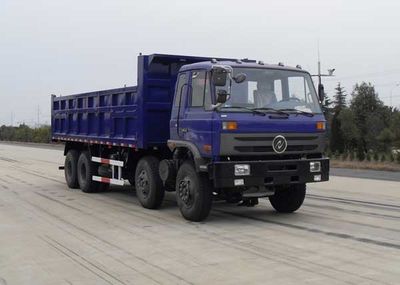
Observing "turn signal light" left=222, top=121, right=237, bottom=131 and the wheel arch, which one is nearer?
"turn signal light" left=222, top=121, right=237, bottom=131

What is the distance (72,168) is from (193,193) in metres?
7.17

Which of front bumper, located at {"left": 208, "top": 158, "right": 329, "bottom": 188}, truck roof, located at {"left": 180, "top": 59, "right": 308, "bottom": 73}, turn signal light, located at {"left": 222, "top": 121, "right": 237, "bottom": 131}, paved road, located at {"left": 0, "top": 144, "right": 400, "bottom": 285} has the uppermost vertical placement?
truck roof, located at {"left": 180, "top": 59, "right": 308, "bottom": 73}

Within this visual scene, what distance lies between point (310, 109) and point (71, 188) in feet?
27.6

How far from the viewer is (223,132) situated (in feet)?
30.2

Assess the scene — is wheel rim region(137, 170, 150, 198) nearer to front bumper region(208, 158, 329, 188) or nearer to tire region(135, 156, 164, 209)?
tire region(135, 156, 164, 209)

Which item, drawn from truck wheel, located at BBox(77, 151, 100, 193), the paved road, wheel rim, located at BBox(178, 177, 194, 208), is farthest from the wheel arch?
truck wheel, located at BBox(77, 151, 100, 193)

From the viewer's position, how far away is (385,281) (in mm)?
6023

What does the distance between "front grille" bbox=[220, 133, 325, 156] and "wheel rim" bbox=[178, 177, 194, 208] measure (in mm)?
1035

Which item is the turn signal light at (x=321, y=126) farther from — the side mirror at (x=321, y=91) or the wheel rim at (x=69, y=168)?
the wheel rim at (x=69, y=168)

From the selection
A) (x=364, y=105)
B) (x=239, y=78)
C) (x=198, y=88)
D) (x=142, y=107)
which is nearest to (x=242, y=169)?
(x=239, y=78)

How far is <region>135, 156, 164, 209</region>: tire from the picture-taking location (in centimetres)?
1138

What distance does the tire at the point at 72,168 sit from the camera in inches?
630

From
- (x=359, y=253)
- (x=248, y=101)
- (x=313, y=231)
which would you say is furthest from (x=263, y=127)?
(x=359, y=253)

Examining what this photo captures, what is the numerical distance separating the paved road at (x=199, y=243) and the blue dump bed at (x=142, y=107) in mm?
1515
